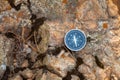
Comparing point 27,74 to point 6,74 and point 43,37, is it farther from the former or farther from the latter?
point 43,37

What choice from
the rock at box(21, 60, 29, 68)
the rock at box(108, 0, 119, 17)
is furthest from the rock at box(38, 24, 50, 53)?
the rock at box(108, 0, 119, 17)

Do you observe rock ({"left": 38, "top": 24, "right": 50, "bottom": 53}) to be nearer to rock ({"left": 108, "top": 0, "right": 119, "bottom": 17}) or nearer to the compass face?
the compass face

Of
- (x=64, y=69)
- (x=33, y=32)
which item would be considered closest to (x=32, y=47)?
(x=33, y=32)

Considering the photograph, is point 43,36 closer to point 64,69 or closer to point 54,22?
point 54,22

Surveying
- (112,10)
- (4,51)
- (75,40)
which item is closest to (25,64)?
(4,51)

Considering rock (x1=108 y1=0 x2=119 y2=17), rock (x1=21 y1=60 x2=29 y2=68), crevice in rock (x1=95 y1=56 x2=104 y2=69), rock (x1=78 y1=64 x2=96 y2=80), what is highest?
rock (x1=108 y1=0 x2=119 y2=17)

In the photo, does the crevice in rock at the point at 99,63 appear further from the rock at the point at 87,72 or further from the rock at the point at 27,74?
the rock at the point at 27,74

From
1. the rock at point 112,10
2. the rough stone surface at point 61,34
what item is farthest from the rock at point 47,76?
the rock at point 112,10
